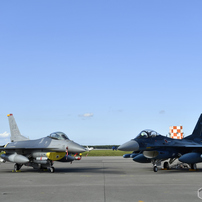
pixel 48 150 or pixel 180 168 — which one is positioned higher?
pixel 48 150

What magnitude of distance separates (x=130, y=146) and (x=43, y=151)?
5375mm

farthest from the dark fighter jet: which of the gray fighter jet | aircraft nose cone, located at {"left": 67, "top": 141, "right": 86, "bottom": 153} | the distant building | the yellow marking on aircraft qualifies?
the distant building

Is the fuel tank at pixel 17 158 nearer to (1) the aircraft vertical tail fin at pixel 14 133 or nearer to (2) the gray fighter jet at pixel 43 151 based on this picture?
(2) the gray fighter jet at pixel 43 151

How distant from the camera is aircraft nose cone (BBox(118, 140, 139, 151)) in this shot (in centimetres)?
1688

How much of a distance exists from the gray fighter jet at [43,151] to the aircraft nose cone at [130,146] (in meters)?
2.23

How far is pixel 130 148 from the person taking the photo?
1700 cm

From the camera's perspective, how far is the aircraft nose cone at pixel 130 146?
55.4 feet

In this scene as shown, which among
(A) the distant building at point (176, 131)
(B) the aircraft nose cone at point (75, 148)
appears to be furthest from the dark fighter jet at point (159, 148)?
(A) the distant building at point (176, 131)

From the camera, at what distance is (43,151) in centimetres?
1838
